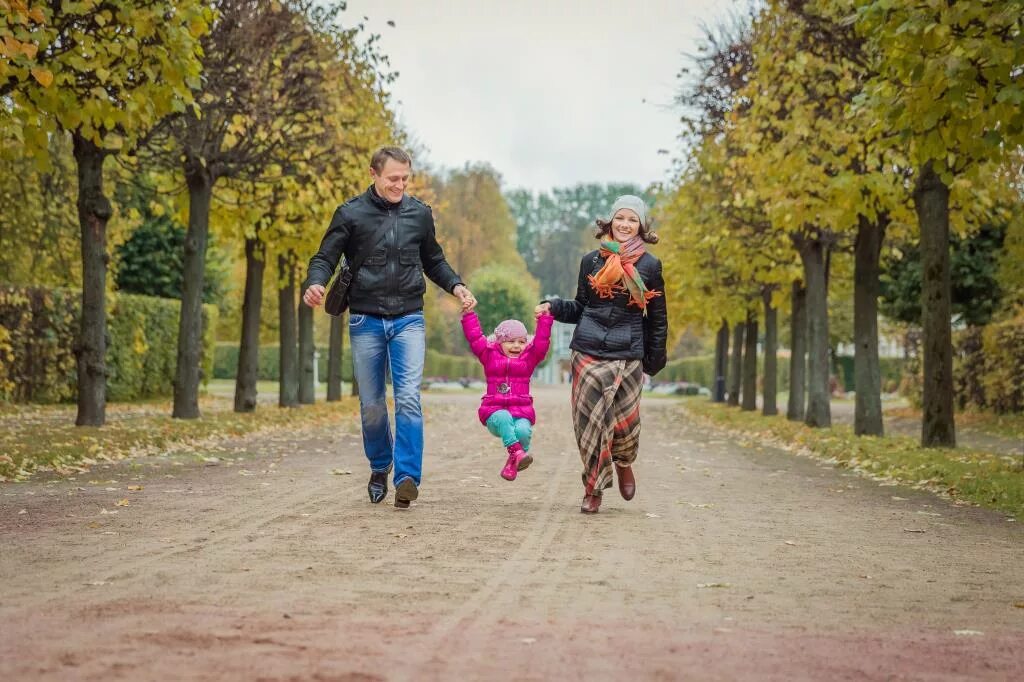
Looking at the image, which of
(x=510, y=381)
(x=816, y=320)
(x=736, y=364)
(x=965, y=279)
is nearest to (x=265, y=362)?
(x=736, y=364)

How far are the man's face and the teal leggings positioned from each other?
1.77 m

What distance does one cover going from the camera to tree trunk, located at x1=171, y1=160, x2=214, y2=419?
2111cm

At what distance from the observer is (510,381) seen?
9.83 m

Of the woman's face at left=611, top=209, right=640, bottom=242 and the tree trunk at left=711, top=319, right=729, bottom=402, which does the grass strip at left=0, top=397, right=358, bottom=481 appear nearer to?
the woman's face at left=611, top=209, right=640, bottom=242

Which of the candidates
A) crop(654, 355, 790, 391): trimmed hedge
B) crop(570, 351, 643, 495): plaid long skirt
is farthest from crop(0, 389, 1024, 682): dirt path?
crop(654, 355, 790, 391): trimmed hedge

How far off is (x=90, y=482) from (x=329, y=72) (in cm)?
1620

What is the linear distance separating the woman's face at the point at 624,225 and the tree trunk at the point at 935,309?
311 inches

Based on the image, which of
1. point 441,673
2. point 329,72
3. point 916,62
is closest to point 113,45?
point 916,62

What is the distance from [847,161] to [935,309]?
2281 mm

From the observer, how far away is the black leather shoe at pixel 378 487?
955 centimetres

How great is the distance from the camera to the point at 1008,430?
79.6ft

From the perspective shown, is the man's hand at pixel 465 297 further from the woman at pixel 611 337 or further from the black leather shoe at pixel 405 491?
the black leather shoe at pixel 405 491

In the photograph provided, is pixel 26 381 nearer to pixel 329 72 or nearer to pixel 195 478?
pixel 329 72

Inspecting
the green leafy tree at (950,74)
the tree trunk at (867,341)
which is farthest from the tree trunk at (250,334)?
the green leafy tree at (950,74)
